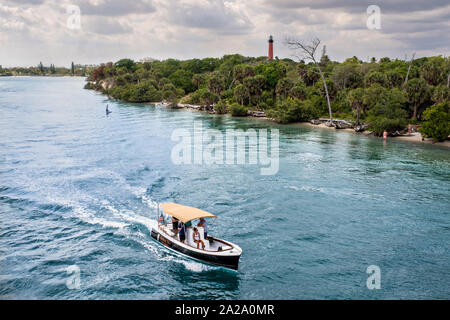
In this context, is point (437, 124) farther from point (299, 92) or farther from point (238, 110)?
point (238, 110)

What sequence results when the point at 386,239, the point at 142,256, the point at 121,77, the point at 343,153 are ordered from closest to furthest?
the point at 142,256, the point at 386,239, the point at 343,153, the point at 121,77

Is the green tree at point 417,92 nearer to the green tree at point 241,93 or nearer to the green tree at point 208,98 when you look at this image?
the green tree at point 241,93

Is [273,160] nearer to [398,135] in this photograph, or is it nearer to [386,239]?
[386,239]

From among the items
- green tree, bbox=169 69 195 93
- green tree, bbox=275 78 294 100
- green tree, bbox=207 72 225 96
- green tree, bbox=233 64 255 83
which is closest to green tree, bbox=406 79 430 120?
green tree, bbox=275 78 294 100

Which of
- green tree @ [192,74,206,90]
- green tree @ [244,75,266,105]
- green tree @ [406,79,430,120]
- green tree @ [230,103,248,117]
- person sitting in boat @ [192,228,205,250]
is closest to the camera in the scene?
person sitting in boat @ [192,228,205,250]

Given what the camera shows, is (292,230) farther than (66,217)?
No

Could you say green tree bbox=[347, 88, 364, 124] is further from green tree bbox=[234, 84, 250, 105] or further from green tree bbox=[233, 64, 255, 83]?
green tree bbox=[233, 64, 255, 83]
